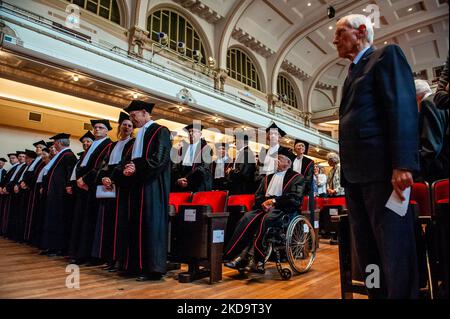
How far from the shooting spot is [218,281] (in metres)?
2.68

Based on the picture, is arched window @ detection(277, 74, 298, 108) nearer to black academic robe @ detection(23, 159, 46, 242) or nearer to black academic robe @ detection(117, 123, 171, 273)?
black academic robe @ detection(23, 159, 46, 242)

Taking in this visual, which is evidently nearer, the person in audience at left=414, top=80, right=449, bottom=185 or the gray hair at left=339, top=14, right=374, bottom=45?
the gray hair at left=339, top=14, right=374, bottom=45

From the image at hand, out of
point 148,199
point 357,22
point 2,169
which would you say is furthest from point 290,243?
point 2,169

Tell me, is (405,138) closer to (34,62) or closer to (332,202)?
→ (332,202)

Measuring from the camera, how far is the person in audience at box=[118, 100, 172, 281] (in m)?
2.72

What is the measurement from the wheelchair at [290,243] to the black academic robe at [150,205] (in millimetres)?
1042

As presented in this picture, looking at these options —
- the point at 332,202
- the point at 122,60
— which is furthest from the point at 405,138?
the point at 122,60

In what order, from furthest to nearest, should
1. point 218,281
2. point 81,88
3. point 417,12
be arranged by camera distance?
point 417,12 < point 81,88 < point 218,281

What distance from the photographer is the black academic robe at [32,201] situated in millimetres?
4828

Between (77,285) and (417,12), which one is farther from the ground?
(417,12)

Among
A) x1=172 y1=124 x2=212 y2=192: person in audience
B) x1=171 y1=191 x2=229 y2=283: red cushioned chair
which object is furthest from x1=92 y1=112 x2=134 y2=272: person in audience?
x1=172 y1=124 x2=212 y2=192: person in audience

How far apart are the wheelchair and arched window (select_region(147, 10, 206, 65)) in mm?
10338

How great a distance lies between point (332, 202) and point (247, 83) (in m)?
11.2

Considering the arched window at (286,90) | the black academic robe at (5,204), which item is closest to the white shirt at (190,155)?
the black academic robe at (5,204)
